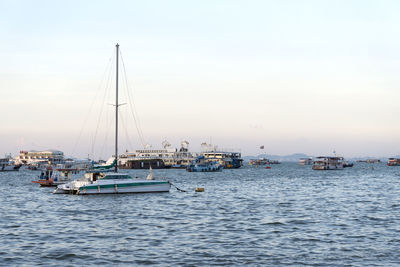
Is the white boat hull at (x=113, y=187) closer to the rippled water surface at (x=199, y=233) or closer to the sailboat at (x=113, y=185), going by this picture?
the sailboat at (x=113, y=185)

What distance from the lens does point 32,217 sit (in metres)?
44.8

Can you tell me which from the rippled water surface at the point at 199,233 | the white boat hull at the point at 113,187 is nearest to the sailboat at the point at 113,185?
the white boat hull at the point at 113,187

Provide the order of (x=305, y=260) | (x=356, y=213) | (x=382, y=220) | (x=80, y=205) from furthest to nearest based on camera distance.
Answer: (x=80, y=205) → (x=356, y=213) → (x=382, y=220) → (x=305, y=260)

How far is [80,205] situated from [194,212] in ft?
47.0

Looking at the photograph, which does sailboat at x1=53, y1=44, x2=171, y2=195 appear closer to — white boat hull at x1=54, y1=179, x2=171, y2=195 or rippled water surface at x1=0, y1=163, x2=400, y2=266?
white boat hull at x1=54, y1=179, x2=171, y2=195

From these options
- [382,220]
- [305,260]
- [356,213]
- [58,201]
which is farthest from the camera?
[58,201]

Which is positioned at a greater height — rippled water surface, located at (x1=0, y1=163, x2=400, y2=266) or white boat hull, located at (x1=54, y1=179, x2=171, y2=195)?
white boat hull, located at (x1=54, y1=179, x2=171, y2=195)

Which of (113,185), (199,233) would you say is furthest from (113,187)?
(199,233)

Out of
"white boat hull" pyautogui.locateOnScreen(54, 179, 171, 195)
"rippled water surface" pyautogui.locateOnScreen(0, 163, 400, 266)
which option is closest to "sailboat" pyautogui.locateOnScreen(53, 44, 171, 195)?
"white boat hull" pyautogui.locateOnScreen(54, 179, 171, 195)

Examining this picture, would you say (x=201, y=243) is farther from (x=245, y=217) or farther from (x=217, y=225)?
(x=245, y=217)

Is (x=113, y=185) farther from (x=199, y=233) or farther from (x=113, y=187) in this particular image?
(x=199, y=233)

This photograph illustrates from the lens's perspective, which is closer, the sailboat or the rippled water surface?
the rippled water surface

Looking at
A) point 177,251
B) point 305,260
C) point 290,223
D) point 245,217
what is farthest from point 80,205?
point 305,260

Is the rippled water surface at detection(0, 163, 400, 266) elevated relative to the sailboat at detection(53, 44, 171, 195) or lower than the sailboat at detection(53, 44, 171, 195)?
lower
